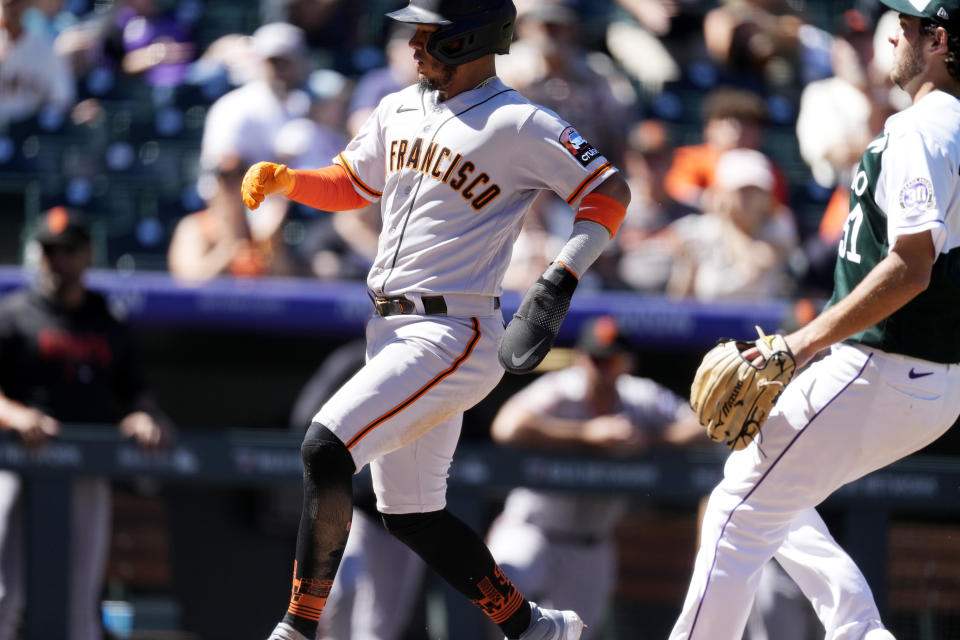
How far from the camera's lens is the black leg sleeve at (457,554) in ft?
11.5

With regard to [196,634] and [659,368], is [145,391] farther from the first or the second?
[659,368]

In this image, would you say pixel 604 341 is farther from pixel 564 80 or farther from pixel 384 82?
pixel 384 82

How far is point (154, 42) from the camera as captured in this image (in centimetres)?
848

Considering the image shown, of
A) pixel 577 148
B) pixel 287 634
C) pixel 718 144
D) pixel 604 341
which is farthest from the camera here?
pixel 718 144

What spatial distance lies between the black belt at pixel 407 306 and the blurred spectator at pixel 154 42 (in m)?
5.25

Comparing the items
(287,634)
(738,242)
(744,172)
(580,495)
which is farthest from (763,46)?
(287,634)

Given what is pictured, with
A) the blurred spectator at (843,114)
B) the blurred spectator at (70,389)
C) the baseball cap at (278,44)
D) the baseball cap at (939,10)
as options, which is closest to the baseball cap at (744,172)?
the blurred spectator at (843,114)

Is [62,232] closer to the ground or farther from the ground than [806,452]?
closer to the ground

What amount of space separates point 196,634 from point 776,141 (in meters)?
4.24

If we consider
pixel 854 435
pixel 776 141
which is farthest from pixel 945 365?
pixel 776 141

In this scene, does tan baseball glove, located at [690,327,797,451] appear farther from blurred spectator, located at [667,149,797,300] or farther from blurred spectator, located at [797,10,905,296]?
blurred spectator, located at [797,10,905,296]

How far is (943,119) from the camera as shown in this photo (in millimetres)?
3049

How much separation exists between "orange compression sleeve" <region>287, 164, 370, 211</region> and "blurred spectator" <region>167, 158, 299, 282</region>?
2763 millimetres

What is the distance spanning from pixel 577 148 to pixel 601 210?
0.53 ft
